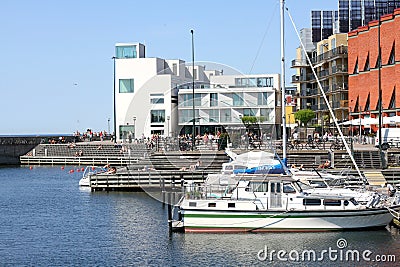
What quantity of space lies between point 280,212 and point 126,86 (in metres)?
77.9

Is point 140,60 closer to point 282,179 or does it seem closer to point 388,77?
point 388,77

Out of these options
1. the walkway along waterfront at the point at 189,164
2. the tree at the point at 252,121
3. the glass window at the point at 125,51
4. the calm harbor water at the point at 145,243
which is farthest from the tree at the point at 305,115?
the calm harbor water at the point at 145,243

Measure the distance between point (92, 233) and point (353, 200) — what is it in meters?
13.3

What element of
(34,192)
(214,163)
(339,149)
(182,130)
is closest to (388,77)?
(339,149)

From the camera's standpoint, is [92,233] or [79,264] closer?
[79,264]

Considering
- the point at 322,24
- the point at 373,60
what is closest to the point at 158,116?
the point at 373,60

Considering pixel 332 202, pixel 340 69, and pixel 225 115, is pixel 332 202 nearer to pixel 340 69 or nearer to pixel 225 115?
pixel 225 115

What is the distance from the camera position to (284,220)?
3388 cm

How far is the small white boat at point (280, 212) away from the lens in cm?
3369

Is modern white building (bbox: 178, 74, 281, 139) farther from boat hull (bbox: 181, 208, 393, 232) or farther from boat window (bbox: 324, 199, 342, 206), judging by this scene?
boat window (bbox: 324, 199, 342, 206)

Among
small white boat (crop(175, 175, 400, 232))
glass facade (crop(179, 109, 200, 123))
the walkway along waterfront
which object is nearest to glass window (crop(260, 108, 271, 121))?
the walkway along waterfront

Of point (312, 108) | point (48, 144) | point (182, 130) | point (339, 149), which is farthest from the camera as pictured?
point (312, 108)

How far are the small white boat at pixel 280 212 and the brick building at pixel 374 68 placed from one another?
42.2 m

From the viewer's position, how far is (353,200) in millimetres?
33906
